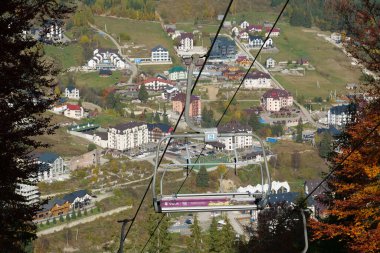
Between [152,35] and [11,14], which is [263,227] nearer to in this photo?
[11,14]

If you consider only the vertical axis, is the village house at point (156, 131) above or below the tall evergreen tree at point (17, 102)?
below

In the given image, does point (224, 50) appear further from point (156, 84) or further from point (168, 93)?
point (168, 93)

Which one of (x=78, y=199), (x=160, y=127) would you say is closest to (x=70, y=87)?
(x=160, y=127)

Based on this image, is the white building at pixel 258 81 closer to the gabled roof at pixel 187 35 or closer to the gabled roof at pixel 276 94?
the gabled roof at pixel 276 94

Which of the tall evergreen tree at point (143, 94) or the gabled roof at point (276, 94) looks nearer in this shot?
the gabled roof at point (276, 94)

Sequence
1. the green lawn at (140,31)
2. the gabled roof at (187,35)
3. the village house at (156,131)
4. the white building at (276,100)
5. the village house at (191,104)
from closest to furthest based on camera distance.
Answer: the village house at (156,131) → the village house at (191,104) → the white building at (276,100) → the gabled roof at (187,35) → the green lawn at (140,31)

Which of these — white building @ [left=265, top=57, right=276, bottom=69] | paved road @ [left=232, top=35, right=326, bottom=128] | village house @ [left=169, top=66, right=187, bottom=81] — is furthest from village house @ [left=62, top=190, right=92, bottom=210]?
white building @ [left=265, top=57, right=276, bottom=69]

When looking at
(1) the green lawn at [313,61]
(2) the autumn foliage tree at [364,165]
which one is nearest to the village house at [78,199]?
(2) the autumn foliage tree at [364,165]
